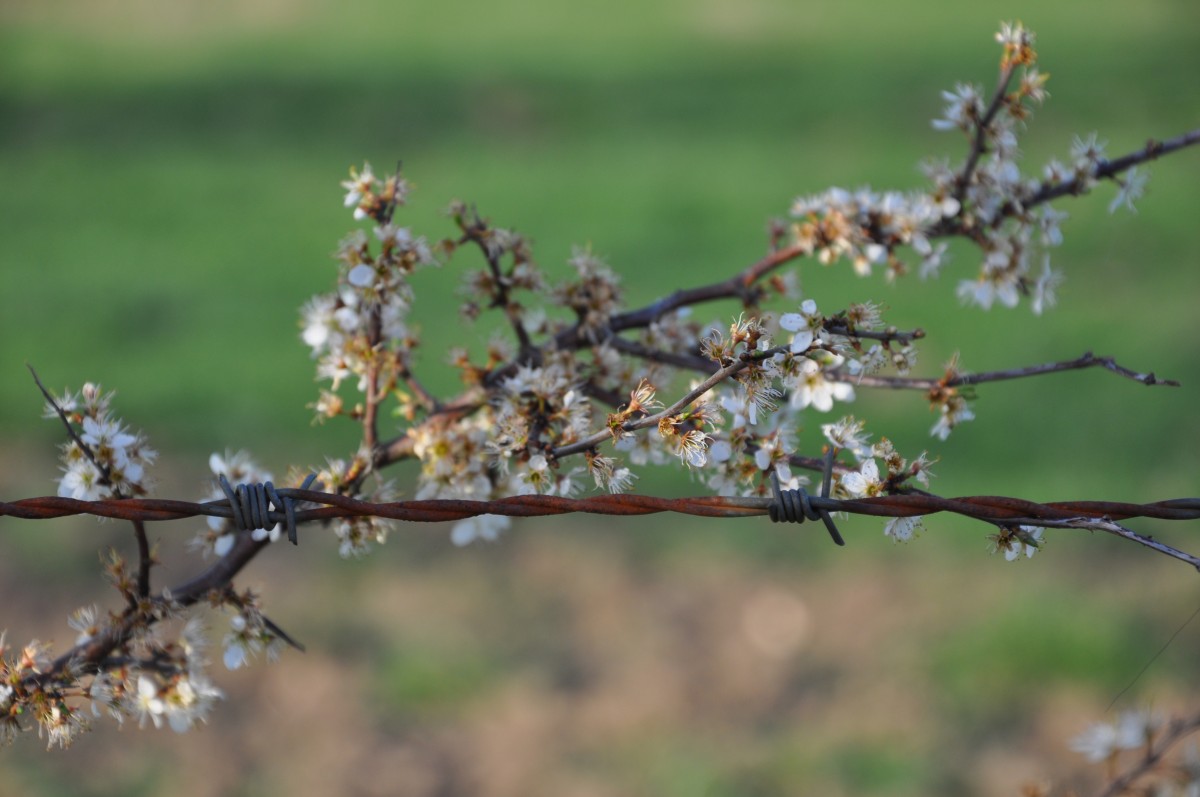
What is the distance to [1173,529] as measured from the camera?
218 inches

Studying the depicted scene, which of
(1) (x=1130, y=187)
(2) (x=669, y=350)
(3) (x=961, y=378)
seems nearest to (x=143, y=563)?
(2) (x=669, y=350)

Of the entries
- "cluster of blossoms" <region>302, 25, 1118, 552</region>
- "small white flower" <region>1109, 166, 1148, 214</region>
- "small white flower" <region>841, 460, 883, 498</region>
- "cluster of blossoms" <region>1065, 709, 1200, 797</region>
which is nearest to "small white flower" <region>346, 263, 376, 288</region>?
"cluster of blossoms" <region>302, 25, 1118, 552</region>

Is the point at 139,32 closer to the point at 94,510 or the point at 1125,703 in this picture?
the point at 1125,703

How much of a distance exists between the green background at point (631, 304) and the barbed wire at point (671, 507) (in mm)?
241

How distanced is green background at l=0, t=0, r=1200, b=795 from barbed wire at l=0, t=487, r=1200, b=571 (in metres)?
0.24

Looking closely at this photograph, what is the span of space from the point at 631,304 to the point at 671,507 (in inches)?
239

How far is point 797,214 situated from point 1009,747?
10.5ft

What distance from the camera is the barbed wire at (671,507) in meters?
1.50

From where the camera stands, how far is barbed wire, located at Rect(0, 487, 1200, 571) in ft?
4.91

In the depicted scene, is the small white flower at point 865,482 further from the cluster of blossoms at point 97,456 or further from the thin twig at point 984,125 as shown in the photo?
the cluster of blossoms at point 97,456

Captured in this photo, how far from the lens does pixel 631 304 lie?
751cm

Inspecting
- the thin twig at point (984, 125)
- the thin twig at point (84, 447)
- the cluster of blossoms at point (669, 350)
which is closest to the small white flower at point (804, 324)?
the cluster of blossoms at point (669, 350)

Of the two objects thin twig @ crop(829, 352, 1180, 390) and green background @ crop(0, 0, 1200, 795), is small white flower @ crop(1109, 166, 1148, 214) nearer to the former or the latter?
thin twig @ crop(829, 352, 1180, 390)

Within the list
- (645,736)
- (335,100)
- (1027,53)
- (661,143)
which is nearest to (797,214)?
(1027,53)
